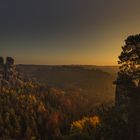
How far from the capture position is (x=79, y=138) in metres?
86.1

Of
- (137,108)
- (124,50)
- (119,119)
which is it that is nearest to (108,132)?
(119,119)

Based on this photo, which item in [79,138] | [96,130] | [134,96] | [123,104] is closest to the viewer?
[134,96]

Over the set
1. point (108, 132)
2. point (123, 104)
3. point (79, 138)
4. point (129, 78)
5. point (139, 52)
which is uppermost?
point (139, 52)

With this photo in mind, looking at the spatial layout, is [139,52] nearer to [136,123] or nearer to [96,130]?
[136,123]

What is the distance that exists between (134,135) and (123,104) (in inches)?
228

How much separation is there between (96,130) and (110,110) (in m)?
9.39

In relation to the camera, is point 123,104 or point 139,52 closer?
point 139,52

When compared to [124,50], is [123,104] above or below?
below

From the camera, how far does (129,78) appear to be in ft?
191

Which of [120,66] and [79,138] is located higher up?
[120,66]

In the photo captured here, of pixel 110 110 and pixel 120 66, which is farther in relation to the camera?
pixel 110 110

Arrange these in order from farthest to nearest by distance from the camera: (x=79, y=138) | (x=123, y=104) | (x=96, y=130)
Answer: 1. (x=79, y=138)
2. (x=96, y=130)
3. (x=123, y=104)

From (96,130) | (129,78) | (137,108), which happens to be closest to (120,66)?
(129,78)

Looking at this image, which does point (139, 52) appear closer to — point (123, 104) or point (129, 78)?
point (129, 78)
